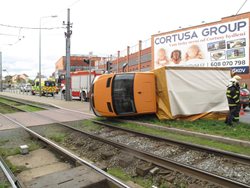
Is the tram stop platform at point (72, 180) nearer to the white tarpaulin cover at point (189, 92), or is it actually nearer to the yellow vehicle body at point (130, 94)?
the yellow vehicle body at point (130, 94)

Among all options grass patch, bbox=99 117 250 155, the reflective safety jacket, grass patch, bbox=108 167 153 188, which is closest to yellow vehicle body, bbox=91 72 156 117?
grass patch, bbox=99 117 250 155

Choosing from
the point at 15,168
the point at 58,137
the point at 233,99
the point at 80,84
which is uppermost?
the point at 80,84

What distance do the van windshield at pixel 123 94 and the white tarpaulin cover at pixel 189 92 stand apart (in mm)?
1068

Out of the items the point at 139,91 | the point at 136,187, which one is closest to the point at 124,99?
the point at 139,91

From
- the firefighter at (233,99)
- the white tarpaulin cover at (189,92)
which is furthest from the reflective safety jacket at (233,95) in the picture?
the white tarpaulin cover at (189,92)

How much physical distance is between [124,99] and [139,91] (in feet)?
2.18

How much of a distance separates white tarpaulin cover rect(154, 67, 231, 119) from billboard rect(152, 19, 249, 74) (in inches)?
1152

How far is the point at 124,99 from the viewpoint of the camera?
1109 centimetres

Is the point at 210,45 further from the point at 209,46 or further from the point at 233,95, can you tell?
the point at 233,95

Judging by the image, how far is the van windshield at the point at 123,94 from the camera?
11.0 meters

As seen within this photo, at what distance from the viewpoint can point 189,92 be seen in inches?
436

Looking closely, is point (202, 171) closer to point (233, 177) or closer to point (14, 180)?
point (233, 177)

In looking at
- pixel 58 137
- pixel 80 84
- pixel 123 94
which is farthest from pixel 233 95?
pixel 80 84

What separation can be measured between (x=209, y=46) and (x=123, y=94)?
34.5m
